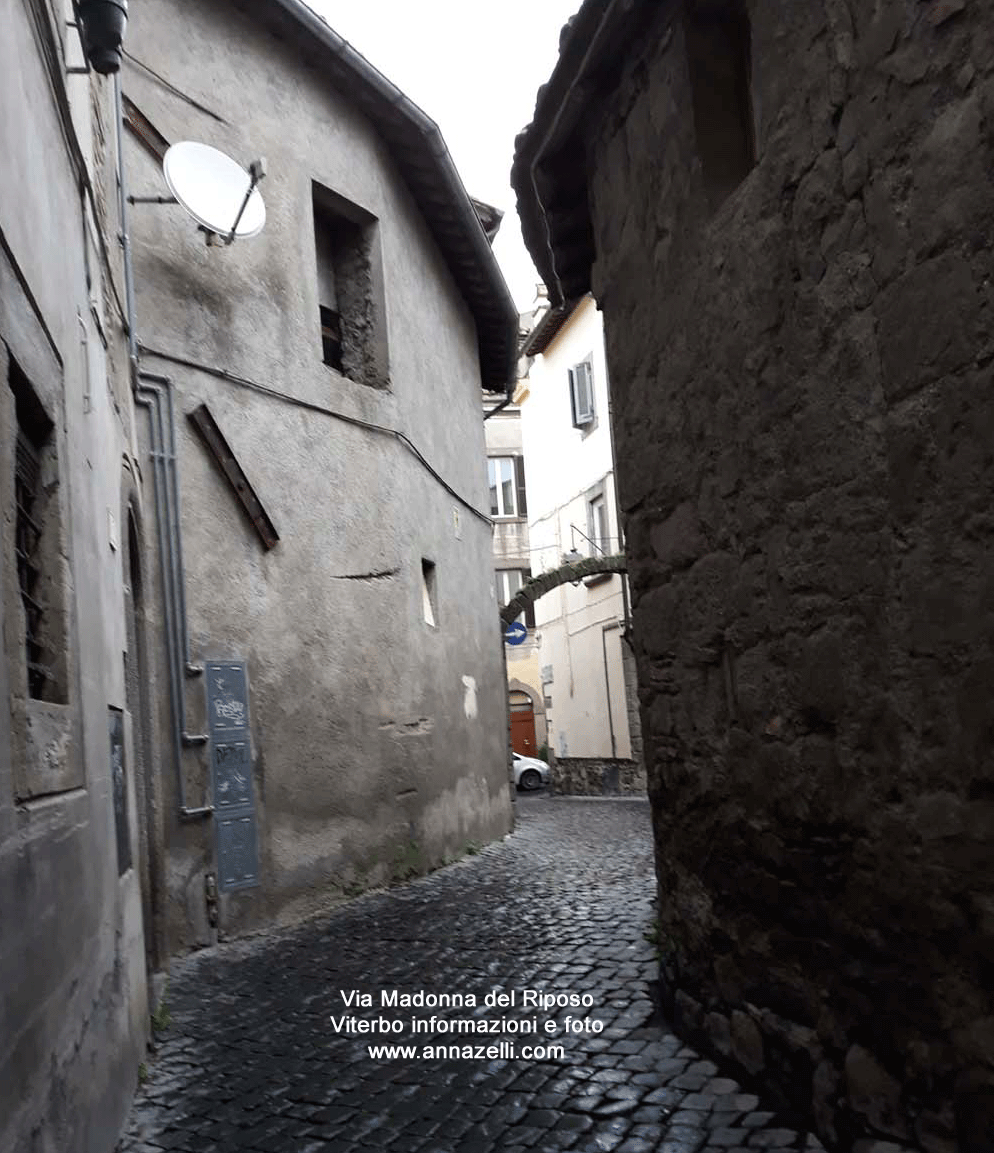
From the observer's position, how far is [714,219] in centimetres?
388

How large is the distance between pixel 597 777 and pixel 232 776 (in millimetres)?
12470

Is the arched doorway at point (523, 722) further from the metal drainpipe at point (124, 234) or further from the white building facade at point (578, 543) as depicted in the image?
the metal drainpipe at point (124, 234)

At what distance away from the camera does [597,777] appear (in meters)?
19.2

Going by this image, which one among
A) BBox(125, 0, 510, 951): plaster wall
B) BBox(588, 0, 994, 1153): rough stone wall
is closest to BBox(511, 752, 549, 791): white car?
BBox(125, 0, 510, 951): plaster wall

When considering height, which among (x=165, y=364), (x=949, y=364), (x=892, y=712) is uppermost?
(x=165, y=364)

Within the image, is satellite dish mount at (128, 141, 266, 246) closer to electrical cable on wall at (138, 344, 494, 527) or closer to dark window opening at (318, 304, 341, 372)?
electrical cable on wall at (138, 344, 494, 527)

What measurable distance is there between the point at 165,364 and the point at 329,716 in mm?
2638

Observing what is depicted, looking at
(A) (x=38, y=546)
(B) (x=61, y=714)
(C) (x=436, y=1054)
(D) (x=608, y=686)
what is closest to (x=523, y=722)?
(D) (x=608, y=686)

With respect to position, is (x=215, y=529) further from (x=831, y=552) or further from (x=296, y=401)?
(x=831, y=552)

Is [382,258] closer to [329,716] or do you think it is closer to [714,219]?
[329,716]

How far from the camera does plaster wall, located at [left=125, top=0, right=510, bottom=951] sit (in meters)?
7.50

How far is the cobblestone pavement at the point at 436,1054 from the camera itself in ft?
12.0

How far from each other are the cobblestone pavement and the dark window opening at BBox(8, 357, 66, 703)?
62.7 inches

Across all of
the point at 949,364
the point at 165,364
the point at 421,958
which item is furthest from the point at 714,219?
the point at 165,364
